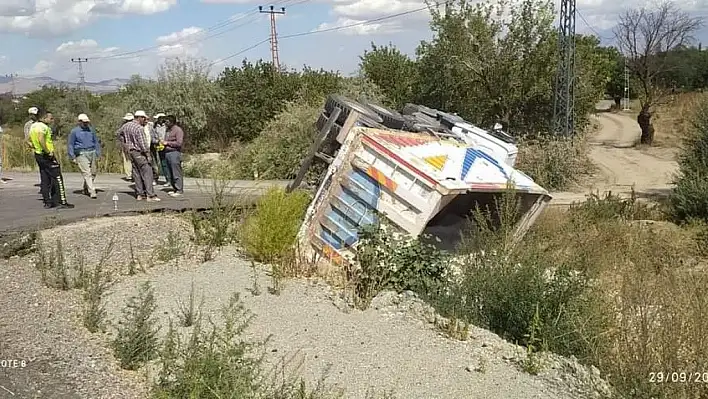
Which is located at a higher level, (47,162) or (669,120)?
(47,162)

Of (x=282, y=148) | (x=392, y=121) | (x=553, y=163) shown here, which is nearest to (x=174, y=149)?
(x=392, y=121)

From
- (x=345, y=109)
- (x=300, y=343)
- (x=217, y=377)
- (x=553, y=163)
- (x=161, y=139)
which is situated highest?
(x=345, y=109)

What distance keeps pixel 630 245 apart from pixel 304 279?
19.1 feet

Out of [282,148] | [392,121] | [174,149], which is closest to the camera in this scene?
[392,121]

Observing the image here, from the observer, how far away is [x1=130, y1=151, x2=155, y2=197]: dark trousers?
521 inches

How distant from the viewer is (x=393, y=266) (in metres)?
8.66

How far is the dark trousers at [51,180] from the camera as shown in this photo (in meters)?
12.8

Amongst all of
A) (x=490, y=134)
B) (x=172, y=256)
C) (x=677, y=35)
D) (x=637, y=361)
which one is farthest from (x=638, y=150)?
(x=637, y=361)

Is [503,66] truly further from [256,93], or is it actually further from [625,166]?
[256,93]

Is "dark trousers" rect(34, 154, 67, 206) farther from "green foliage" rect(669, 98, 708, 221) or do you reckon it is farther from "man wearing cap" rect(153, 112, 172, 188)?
"green foliage" rect(669, 98, 708, 221)

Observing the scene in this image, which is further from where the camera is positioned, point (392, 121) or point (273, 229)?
point (392, 121)

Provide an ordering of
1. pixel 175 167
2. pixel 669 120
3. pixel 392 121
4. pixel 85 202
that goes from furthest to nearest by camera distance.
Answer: pixel 669 120 → pixel 175 167 → pixel 85 202 → pixel 392 121
